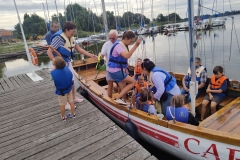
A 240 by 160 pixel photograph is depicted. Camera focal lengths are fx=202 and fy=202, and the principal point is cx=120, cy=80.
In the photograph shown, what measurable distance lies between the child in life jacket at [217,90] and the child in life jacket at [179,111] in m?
1.07

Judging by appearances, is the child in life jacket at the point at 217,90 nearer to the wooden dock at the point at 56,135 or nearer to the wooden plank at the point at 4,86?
the wooden dock at the point at 56,135

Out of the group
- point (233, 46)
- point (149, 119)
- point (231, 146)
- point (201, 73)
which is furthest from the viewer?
point (233, 46)

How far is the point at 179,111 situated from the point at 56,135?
2100mm

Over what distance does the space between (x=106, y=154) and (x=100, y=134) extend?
20.6 inches

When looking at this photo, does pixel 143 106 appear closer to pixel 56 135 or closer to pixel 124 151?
pixel 124 151

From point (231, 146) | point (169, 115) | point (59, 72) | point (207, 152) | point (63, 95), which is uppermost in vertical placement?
point (59, 72)

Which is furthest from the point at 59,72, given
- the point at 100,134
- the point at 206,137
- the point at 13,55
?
the point at 13,55

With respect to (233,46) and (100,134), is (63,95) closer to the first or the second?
(100,134)

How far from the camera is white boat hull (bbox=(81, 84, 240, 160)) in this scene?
8.94ft

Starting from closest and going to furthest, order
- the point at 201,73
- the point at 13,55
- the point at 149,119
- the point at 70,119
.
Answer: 1. the point at 149,119
2. the point at 70,119
3. the point at 201,73
4. the point at 13,55

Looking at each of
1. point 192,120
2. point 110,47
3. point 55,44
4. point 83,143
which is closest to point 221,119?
point 192,120

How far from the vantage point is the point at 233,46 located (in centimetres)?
1678

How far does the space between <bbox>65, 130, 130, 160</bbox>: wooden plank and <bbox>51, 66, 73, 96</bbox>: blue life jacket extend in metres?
1.14

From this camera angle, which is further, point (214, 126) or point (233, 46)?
point (233, 46)
